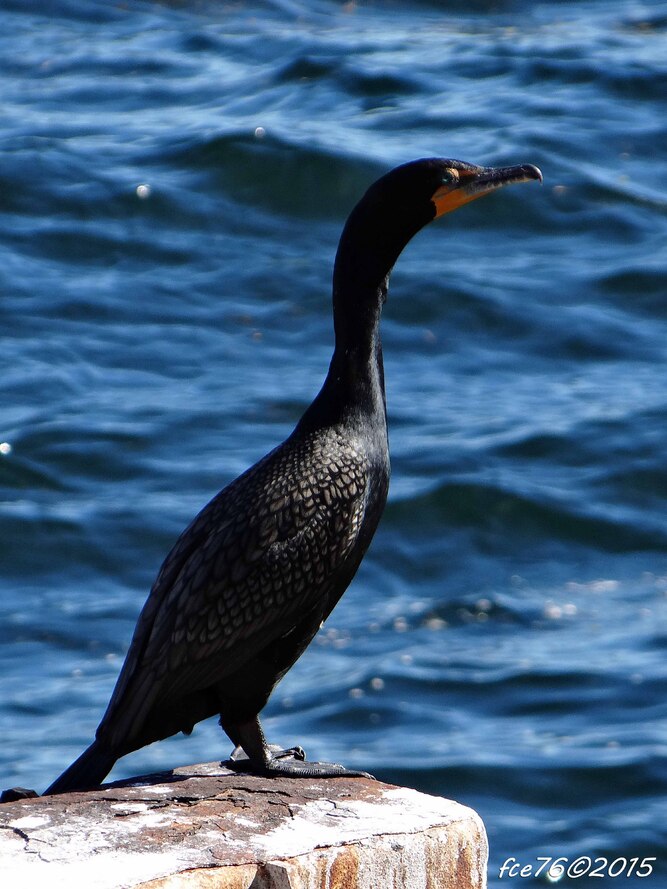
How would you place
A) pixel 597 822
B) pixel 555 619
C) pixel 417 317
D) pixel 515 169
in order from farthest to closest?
1. pixel 417 317
2. pixel 555 619
3. pixel 597 822
4. pixel 515 169

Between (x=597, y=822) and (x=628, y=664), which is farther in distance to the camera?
(x=628, y=664)

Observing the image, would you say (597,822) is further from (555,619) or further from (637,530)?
(637,530)

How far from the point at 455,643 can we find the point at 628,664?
3.37 ft

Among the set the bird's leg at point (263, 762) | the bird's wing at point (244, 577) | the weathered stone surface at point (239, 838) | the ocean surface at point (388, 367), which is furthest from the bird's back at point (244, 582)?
the ocean surface at point (388, 367)

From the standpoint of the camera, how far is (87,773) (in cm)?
468

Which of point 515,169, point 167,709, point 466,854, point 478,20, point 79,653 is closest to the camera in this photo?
point 466,854

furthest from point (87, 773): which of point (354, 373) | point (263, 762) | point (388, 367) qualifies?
point (388, 367)

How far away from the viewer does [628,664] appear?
991 cm

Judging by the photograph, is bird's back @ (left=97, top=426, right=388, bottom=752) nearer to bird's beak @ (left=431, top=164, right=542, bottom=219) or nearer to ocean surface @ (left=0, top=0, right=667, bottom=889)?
bird's beak @ (left=431, top=164, right=542, bottom=219)

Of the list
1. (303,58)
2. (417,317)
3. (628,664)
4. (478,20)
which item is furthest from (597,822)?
(478,20)

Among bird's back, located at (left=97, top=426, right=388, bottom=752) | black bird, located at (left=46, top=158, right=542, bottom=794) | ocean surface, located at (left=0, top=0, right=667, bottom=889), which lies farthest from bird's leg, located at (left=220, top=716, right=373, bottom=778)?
ocean surface, located at (left=0, top=0, right=667, bottom=889)

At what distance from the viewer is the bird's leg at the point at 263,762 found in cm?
473

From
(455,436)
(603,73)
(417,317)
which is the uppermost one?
(603,73)

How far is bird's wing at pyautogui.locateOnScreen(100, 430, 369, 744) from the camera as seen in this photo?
4.79m
